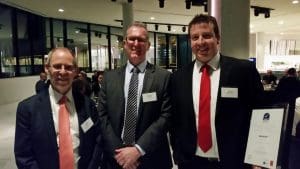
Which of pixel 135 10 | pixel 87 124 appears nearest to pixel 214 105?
pixel 87 124

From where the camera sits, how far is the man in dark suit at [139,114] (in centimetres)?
185

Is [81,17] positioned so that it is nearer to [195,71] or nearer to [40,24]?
[40,24]

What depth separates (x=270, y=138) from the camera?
147 cm

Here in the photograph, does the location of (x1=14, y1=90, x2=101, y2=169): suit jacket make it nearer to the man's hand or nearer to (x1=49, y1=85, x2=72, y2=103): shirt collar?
(x1=49, y1=85, x2=72, y2=103): shirt collar

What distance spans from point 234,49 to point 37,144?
12.6 ft

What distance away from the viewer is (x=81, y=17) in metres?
13.1

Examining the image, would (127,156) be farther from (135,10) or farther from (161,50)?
(161,50)

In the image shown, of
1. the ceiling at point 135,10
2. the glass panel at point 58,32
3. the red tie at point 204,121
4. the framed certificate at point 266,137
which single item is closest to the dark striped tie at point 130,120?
the red tie at point 204,121

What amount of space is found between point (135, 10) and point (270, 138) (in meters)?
10.7

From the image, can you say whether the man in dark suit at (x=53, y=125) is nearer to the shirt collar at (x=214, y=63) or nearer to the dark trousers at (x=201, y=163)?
the dark trousers at (x=201, y=163)

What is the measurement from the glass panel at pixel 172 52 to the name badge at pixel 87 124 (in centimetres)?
1873

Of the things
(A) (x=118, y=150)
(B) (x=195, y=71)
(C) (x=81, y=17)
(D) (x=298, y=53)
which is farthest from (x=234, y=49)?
(D) (x=298, y=53)

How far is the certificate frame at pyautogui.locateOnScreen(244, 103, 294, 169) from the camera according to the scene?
1423mm

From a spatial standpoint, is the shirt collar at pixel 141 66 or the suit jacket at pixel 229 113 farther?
the shirt collar at pixel 141 66
